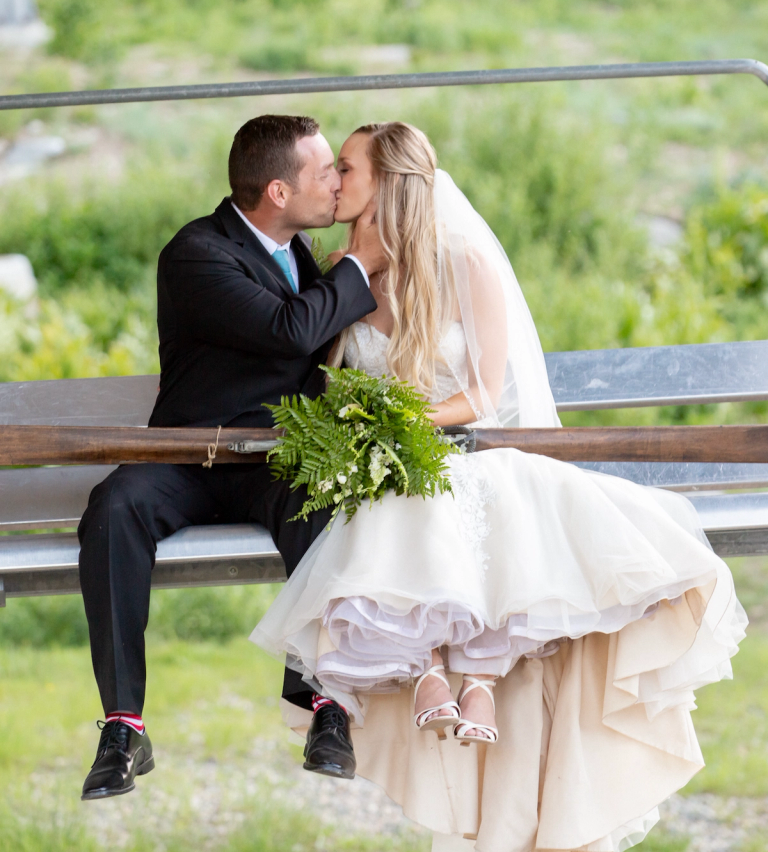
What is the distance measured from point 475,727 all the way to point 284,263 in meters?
1.33

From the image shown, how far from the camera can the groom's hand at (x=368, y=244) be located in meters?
2.76

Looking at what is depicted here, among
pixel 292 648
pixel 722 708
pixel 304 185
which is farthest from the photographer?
pixel 722 708

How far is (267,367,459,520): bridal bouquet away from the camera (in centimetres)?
229

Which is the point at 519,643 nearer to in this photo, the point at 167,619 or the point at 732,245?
the point at 167,619

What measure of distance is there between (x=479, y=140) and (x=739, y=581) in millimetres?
4358

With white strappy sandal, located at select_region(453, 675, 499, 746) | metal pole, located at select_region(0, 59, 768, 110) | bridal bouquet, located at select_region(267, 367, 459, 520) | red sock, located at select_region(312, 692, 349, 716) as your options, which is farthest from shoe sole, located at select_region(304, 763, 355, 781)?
metal pole, located at select_region(0, 59, 768, 110)

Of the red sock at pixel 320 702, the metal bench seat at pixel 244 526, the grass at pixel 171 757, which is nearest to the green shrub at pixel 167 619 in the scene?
the grass at pixel 171 757

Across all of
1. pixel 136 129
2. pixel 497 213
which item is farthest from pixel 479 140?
pixel 136 129

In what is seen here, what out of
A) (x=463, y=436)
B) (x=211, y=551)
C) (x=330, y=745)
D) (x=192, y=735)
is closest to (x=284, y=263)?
(x=463, y=436)

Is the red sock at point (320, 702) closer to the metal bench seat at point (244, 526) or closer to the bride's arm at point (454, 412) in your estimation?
the metal bench seat at point (244, 526)

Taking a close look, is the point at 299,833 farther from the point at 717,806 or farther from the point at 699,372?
the point at 699,372

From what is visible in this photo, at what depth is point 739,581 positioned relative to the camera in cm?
720

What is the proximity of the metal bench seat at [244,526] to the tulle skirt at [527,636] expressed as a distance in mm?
316

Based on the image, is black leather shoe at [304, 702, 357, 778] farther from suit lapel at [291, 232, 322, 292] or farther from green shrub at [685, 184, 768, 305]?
green shrub at [685, 184, 768, 305]
